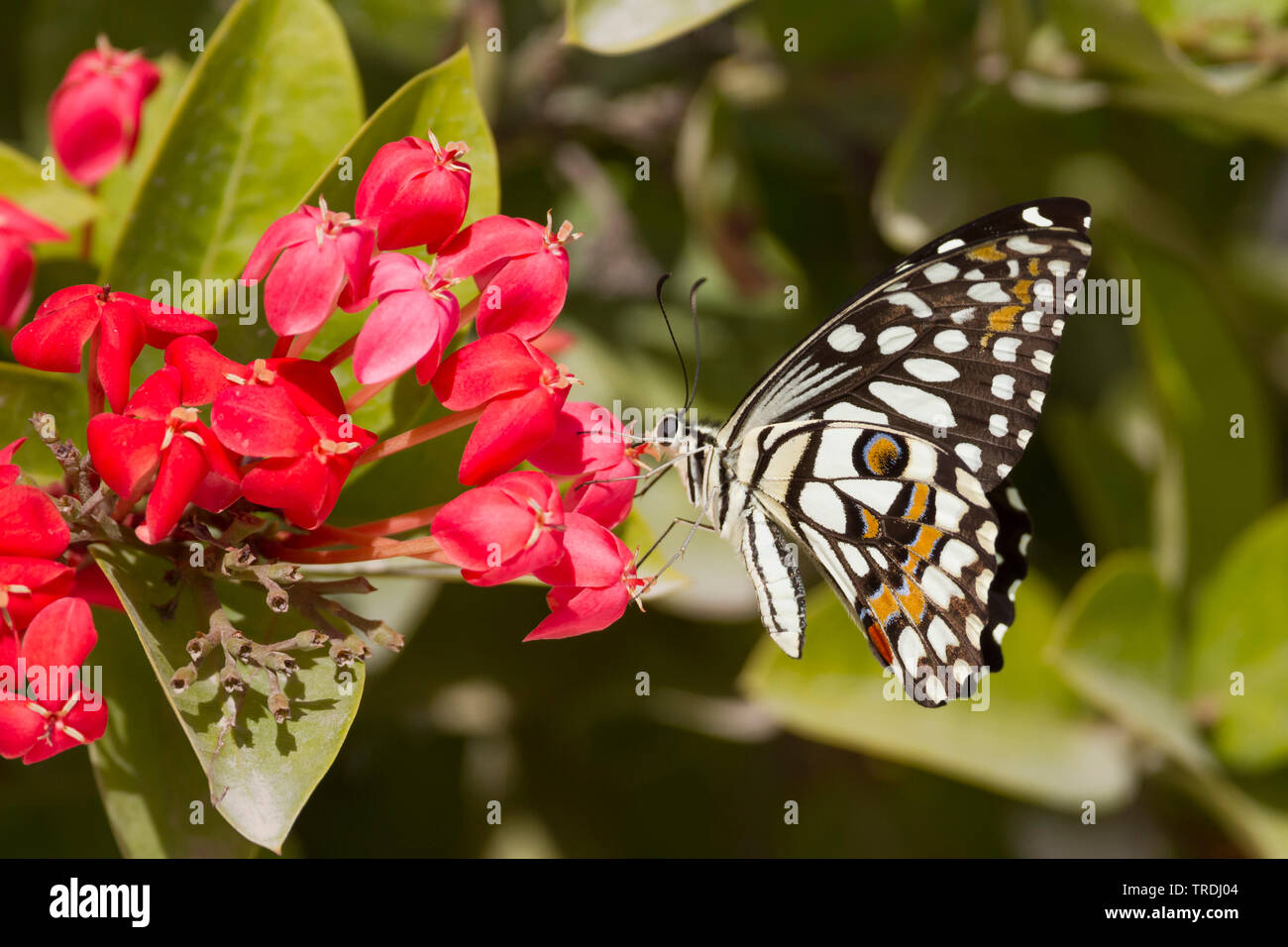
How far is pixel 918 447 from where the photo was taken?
172 centimetres

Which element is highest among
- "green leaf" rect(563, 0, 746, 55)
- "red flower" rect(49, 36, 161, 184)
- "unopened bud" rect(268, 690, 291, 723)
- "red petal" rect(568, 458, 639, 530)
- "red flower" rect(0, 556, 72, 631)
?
"green leaf" rect(563, 0, 746, 55)

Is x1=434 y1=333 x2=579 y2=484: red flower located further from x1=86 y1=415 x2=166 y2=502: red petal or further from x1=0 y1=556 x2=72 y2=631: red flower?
x1=0 y1=556 x2=72 y2=631: red flower

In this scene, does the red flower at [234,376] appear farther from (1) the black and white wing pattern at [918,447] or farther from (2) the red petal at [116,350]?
(1) the black and white wing pattern at [918,447]

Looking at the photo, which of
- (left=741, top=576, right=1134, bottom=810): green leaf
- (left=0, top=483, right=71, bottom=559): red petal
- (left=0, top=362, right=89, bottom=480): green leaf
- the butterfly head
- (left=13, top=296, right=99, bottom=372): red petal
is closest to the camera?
(left=0, top=483, right=71, bottom=559): red petal

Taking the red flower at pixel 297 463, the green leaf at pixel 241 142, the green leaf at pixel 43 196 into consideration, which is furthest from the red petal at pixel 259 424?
the green leaf at pixel 43 196

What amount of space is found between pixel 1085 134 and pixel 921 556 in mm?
1162

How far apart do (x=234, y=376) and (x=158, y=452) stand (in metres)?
0.10

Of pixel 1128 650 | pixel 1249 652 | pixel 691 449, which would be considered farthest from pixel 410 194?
pixel 1249 652

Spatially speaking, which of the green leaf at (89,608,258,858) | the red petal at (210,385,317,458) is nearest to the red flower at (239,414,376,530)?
the red petal at (210,385,317,458)

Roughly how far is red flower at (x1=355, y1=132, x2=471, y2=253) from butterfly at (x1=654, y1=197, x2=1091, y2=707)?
23.3 inches

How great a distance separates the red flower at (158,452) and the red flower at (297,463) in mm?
33

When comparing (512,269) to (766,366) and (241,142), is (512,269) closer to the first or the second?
(241,142)

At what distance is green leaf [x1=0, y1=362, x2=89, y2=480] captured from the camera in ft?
4.07

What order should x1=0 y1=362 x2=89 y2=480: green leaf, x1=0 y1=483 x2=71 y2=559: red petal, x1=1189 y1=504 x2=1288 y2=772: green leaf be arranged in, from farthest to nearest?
x1=1189 y1=504 x2=1288 y2=772: green leaf → x1=0 y1=362 x2=89 y2=480: green leaf → x1=0 y1=483 x2=71 y2=559: red petal
